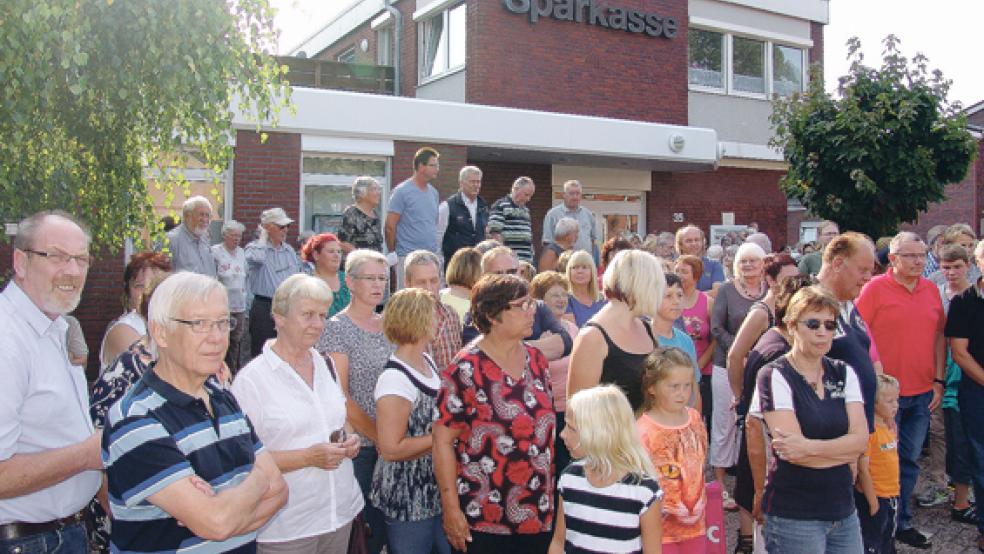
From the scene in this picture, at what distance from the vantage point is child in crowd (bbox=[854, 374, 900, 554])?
14.1ft

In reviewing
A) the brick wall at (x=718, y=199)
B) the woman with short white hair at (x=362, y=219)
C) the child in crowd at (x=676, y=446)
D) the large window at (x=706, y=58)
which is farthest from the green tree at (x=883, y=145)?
the child in crowd at (x=676, y=446)

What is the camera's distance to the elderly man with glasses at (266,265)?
27.1 feet

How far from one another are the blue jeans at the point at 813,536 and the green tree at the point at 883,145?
9892 mm

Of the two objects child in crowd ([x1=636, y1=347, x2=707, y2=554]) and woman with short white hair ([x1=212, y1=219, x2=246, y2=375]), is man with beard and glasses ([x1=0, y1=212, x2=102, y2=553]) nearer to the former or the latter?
child in crowd ([x1=636, y1=347, x2=707, y2=554])

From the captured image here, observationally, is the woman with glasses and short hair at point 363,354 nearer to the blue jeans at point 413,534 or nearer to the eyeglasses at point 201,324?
the blue jeans at point 413,534

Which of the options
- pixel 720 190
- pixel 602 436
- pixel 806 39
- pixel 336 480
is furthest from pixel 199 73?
pixel 806 39

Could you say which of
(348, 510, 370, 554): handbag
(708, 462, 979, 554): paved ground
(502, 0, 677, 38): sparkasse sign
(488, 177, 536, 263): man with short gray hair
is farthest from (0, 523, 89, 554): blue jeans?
(502, 0, 677, 38): sparkasse sign

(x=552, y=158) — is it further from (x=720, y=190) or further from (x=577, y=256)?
(x=577, y=256)

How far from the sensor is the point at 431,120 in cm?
1195

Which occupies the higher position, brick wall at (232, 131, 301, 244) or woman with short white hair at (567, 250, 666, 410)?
brick wall at (232, 131, 301, 244)

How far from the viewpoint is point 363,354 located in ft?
13.8

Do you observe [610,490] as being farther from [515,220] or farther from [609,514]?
[515,220]

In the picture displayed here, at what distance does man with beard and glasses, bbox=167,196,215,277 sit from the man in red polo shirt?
604cm

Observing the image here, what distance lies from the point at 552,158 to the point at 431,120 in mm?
3248
